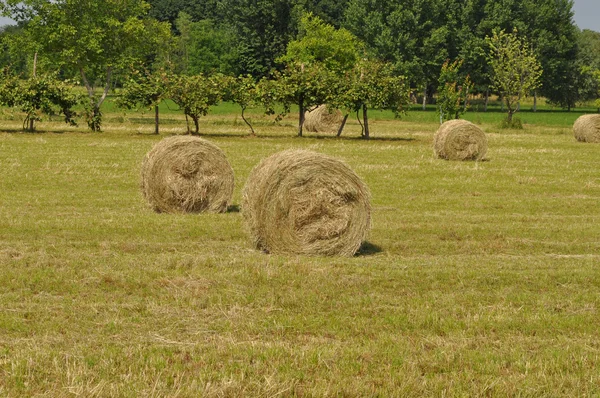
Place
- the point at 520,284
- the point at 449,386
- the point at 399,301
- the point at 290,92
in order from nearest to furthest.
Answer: the point at 449,386, the point at 399,301, the point at 520,284, the point at 290,92

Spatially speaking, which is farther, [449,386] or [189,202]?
[189,202]

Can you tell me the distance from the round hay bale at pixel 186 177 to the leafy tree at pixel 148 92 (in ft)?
84.4

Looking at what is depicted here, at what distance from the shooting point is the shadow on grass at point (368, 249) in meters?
14.1

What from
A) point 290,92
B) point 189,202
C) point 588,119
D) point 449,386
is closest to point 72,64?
point 290,92

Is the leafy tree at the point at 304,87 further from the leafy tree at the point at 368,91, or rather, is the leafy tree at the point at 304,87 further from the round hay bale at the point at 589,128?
the round hay bale at the point at 589,128

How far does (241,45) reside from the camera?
344 ft

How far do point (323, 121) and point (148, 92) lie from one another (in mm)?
12018

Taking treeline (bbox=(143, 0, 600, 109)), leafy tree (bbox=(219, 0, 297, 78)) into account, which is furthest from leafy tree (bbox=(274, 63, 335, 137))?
leafy tree (bbox=(219, 0, 297, 78))

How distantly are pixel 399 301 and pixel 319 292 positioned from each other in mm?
1106

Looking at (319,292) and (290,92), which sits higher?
(290,92)

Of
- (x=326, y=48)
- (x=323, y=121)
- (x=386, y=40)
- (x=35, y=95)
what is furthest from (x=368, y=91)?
(x=386, y=40)

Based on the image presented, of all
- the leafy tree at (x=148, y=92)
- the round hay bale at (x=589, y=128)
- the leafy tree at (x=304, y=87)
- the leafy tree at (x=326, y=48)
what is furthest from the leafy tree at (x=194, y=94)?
the leafy tree at (x=326, y=48)

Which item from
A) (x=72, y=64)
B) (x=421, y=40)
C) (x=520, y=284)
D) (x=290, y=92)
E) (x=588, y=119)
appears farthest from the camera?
(x=421, y=40)

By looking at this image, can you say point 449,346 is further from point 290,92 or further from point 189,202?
point 290,92
